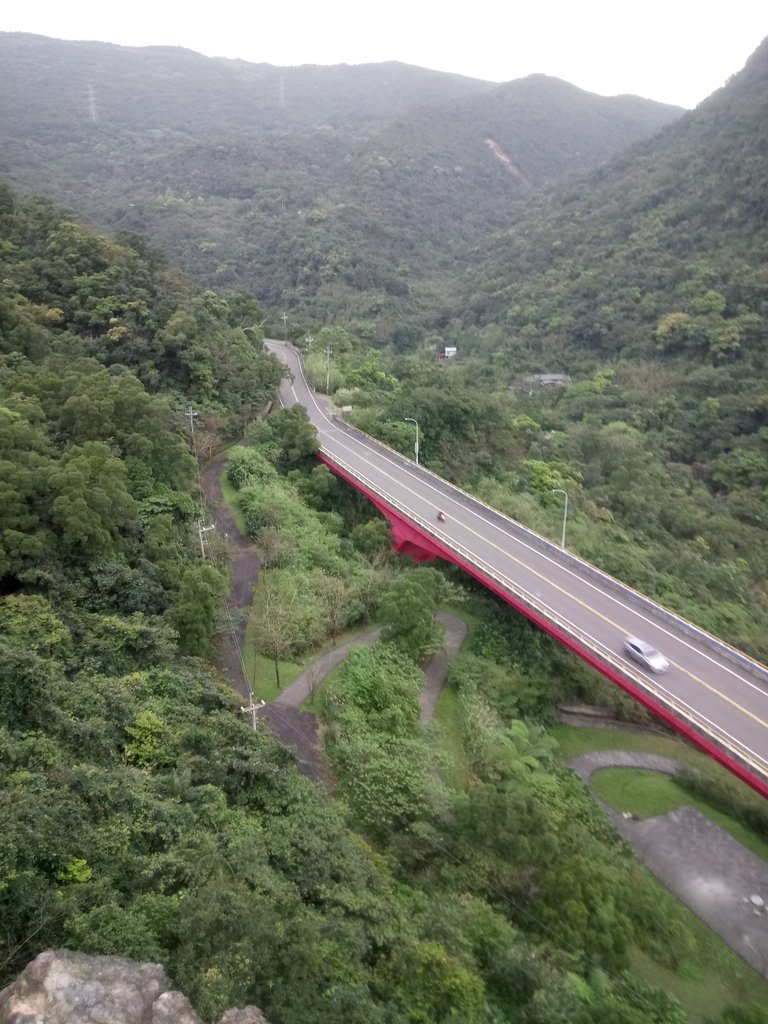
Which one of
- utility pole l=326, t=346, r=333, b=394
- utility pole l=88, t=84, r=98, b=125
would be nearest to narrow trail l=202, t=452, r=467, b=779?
utility pole l=326, t=346, r=333, b=394

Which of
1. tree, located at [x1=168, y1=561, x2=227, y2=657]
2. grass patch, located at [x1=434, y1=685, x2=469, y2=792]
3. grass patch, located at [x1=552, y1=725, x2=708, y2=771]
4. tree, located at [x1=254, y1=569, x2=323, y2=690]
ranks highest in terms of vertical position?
tree, located at [x1=168, y1=561, x2=227, y2=657]

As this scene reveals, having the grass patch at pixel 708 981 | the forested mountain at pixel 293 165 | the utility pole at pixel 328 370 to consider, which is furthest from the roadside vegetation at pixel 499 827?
the forested mountain at pixel 293 165

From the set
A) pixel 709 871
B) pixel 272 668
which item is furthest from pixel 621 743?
pixel 272 668

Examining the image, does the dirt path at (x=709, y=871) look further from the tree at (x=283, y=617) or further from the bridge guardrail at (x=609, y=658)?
the tree at (x=283, y=617)

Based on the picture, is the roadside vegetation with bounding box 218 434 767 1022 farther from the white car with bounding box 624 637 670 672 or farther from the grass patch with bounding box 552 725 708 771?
the white car with bounding box 624 637 670 672

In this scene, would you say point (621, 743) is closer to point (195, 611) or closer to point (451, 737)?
point (451, 737)

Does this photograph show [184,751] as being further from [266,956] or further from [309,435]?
[309,435]
